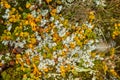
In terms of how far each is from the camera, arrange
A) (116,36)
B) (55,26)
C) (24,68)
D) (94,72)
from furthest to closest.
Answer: (116,36)
(94,72)
(55,26)
(24,68)

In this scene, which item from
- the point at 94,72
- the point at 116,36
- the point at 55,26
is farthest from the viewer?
the point at 116,36

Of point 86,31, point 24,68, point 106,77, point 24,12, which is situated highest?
point 24,12

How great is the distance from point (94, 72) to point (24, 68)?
77cm

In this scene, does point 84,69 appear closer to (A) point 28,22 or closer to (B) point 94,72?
(B) point 94,72

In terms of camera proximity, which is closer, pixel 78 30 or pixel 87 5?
pixel 78 30

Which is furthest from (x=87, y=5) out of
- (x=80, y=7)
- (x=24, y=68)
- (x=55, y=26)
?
(x=24, y=68)

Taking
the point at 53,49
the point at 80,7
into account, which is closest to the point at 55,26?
the point at 53,49

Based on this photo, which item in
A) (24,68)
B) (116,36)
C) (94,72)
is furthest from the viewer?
(116,36)

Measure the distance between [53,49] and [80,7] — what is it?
653 mm

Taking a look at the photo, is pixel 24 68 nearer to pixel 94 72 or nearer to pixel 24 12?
pixel 24 12

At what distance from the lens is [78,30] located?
122 inches

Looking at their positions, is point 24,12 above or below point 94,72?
above

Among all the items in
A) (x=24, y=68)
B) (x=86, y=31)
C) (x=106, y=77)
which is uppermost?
(x=86, y=31)

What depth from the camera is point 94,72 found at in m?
3.21
